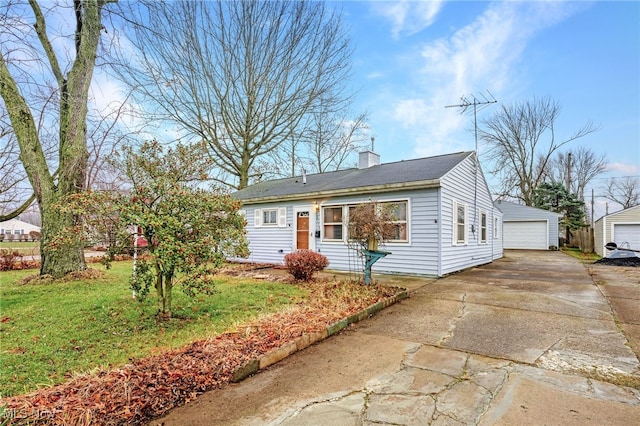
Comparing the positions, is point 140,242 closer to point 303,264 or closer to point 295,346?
point 295,346

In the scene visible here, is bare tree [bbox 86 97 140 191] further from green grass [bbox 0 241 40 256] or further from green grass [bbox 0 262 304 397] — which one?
green grass [bbox 0 241 40 256]

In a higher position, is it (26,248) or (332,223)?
(332,223)

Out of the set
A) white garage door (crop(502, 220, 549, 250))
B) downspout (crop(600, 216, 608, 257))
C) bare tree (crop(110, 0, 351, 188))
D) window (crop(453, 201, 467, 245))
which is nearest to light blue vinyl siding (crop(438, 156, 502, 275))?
window (crop(453, 201, 467, 245))

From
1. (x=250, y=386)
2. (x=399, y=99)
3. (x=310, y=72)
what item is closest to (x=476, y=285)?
(x=250, y=386)

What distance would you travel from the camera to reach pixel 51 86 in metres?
4.27

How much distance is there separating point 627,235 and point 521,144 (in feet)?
50.2

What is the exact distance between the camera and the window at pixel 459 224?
9758 mm

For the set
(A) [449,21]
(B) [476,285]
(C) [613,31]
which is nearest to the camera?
(B) [476,285]

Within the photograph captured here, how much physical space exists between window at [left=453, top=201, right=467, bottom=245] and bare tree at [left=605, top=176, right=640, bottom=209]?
116 feet

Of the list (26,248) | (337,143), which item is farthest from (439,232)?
(26,248)

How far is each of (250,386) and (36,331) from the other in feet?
11.2

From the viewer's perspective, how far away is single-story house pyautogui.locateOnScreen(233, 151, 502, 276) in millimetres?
8930

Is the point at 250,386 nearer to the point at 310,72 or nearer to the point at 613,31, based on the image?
the point at 613,31

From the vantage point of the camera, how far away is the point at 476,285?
25.3 ft
